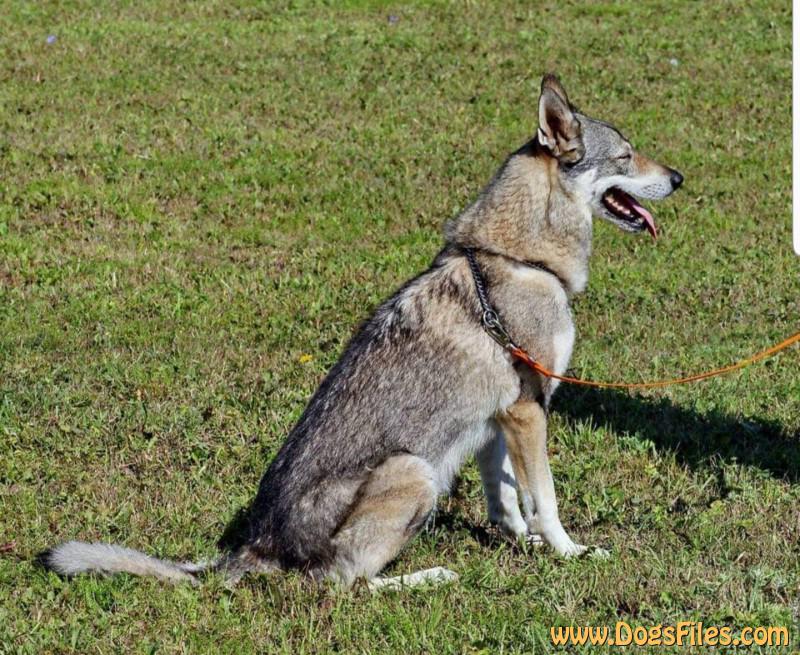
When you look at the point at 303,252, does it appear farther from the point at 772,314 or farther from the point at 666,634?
the point at 666,634

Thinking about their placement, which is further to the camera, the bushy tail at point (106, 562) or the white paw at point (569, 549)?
the white paw at point (569, 549)

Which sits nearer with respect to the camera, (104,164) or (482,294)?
(482,294)

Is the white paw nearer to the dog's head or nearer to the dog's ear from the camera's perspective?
the dog's head

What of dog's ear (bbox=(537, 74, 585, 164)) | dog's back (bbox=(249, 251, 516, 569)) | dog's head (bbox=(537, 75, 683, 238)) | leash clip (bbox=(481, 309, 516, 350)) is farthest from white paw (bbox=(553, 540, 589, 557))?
dog's ear (bbox=(537, 74, 585, 164))

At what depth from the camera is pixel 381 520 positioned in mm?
4863

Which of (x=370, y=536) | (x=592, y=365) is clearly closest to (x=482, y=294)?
(x=370, y=536)

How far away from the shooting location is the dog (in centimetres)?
488

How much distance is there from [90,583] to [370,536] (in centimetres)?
116

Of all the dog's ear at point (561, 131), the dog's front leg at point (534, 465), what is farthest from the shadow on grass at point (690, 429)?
the dog's ear at point (561, 131)

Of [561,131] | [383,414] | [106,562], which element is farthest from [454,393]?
[106,562]

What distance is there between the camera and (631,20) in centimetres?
1816

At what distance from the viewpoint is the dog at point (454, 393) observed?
4879 millimetres

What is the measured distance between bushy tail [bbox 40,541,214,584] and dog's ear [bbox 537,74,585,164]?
8.03ft

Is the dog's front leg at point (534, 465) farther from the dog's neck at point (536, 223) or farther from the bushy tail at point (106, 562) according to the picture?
the bushy tail at point (106, 562)
